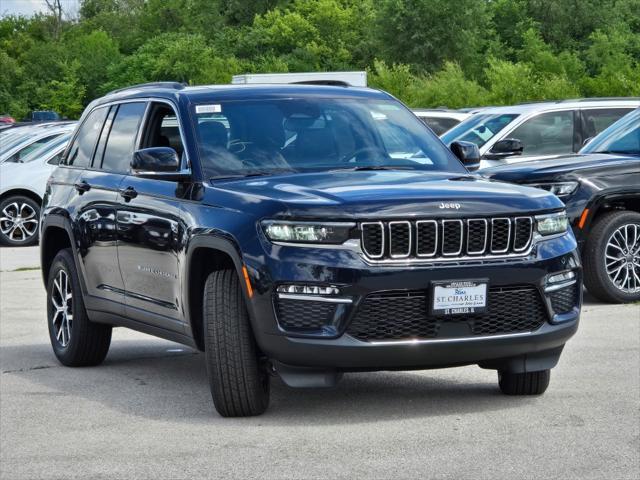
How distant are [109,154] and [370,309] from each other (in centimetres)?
314

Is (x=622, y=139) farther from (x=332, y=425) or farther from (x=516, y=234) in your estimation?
(x=332, y=425)

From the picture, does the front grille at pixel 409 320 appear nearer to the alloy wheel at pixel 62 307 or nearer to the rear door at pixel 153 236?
the rear door at pixel 153 236

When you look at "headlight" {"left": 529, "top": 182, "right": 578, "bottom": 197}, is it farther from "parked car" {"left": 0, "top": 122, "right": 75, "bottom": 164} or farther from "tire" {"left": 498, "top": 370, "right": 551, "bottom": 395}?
"parked car" {"left": 0, "top": 122, "right": 75, "bottom": 164}

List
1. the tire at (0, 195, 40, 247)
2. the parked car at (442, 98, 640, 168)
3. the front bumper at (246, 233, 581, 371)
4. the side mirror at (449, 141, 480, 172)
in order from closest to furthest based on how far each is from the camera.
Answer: the front bumper at (246, 233, 581, 371)
the side mirror at (449, 141, 480, 172)
the parked car at (442, 98, 640, 168)
the tire at (0, 195, 40, 247)

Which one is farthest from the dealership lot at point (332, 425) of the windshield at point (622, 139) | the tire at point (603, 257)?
the windshield at point (622, 139)

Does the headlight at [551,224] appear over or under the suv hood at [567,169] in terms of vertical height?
over

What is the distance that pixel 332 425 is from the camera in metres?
7.66

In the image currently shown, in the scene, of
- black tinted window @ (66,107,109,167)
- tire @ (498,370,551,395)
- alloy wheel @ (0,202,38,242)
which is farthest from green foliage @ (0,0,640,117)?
tire @ (498,370,551,395)

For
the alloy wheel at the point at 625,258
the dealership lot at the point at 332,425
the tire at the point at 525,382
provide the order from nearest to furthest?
the dealership lot at the point at 332,425 → the tire at the point at 525,382 → the alloy wheel at the point at 625,258

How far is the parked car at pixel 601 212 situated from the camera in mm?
12695

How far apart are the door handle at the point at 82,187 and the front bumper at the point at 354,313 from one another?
2.71 metres

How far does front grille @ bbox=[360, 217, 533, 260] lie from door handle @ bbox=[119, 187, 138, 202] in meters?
2.15

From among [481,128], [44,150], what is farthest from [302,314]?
[44,150]

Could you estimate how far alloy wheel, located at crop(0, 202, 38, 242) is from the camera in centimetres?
2336
